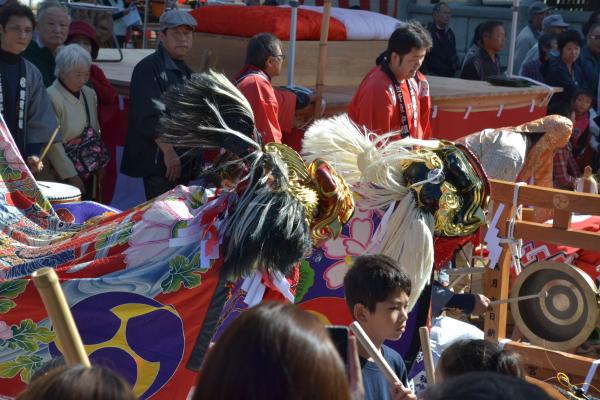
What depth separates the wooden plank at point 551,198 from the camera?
311 centimetres

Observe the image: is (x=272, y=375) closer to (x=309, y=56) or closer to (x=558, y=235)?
(x=558, y=235)

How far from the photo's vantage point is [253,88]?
13.9ft

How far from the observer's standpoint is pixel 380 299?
7.48ft

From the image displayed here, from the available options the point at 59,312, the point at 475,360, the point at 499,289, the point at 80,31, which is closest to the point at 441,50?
the point at 80,31

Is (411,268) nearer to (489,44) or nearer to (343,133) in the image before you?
(343,133)

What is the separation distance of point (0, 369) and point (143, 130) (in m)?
1.97

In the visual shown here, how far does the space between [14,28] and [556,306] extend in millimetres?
2549

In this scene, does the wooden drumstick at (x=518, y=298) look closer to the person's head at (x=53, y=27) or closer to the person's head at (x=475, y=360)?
the person's head at (x=475, y=360)

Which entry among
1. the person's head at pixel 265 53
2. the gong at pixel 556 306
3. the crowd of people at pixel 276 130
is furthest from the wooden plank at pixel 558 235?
the person's head at pixel 265 53

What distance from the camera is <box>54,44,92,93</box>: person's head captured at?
4480mm

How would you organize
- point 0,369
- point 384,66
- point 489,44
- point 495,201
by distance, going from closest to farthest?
point 0,369 < point 495,201 < point 384,66 < point 489,44

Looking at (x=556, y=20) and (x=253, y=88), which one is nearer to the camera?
(x=253, y=88)

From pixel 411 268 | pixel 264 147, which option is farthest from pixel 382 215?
pixel 264 147

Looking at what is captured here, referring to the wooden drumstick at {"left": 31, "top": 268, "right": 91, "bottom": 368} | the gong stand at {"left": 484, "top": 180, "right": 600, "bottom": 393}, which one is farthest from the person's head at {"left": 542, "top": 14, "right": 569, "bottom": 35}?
the wooden drumstick at {"left": 31, "top": 268, "right": 91, "bottom": 368}
